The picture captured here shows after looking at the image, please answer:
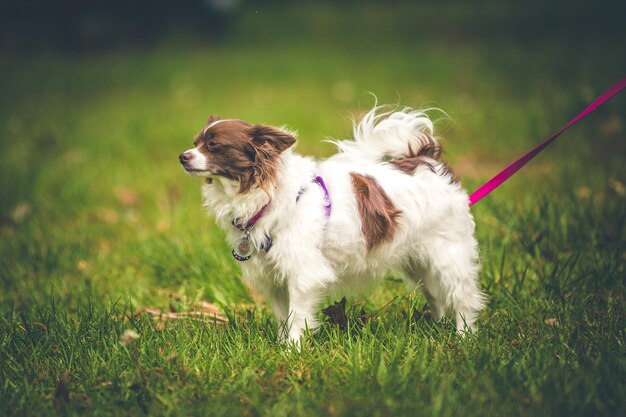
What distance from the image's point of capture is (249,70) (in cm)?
1048

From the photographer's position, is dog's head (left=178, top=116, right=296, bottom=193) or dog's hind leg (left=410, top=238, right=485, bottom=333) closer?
dog's head (left=178, top=116, right=296, bottom=193)

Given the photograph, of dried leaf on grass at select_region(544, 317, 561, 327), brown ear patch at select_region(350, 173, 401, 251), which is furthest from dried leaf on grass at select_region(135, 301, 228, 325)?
dried leaf on grass at select_region(544, 317, 561, 327)

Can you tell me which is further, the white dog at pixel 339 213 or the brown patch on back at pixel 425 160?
the brown patch on back at pixel 425 160

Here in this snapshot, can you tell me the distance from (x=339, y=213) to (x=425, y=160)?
589 mm

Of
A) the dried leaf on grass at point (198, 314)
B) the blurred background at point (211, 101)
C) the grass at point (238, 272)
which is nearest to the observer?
the grass at point (238, 272)

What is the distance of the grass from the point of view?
2543mm

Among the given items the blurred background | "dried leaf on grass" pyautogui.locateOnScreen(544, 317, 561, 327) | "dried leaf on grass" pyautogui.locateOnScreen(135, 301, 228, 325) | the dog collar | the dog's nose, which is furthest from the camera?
the blurred background

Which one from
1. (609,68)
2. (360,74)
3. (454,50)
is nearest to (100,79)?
(360,74)

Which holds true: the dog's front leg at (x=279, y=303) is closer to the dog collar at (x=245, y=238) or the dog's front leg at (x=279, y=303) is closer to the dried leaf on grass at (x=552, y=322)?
the dog collar at (x=245, y=238)

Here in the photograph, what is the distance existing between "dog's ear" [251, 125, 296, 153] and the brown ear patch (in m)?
0.40

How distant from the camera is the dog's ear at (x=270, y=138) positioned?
111 inches

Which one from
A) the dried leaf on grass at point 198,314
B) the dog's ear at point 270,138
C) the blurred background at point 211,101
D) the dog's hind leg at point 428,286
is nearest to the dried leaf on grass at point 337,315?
the dog's hind leg at point 428,286

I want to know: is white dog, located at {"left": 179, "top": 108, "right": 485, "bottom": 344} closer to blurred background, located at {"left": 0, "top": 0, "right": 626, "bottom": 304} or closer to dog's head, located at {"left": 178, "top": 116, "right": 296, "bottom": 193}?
dog's head, located at {"left": 178, "top": 116, "right": 296, "bottom": 193}

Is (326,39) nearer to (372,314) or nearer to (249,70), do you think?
(249,70)
